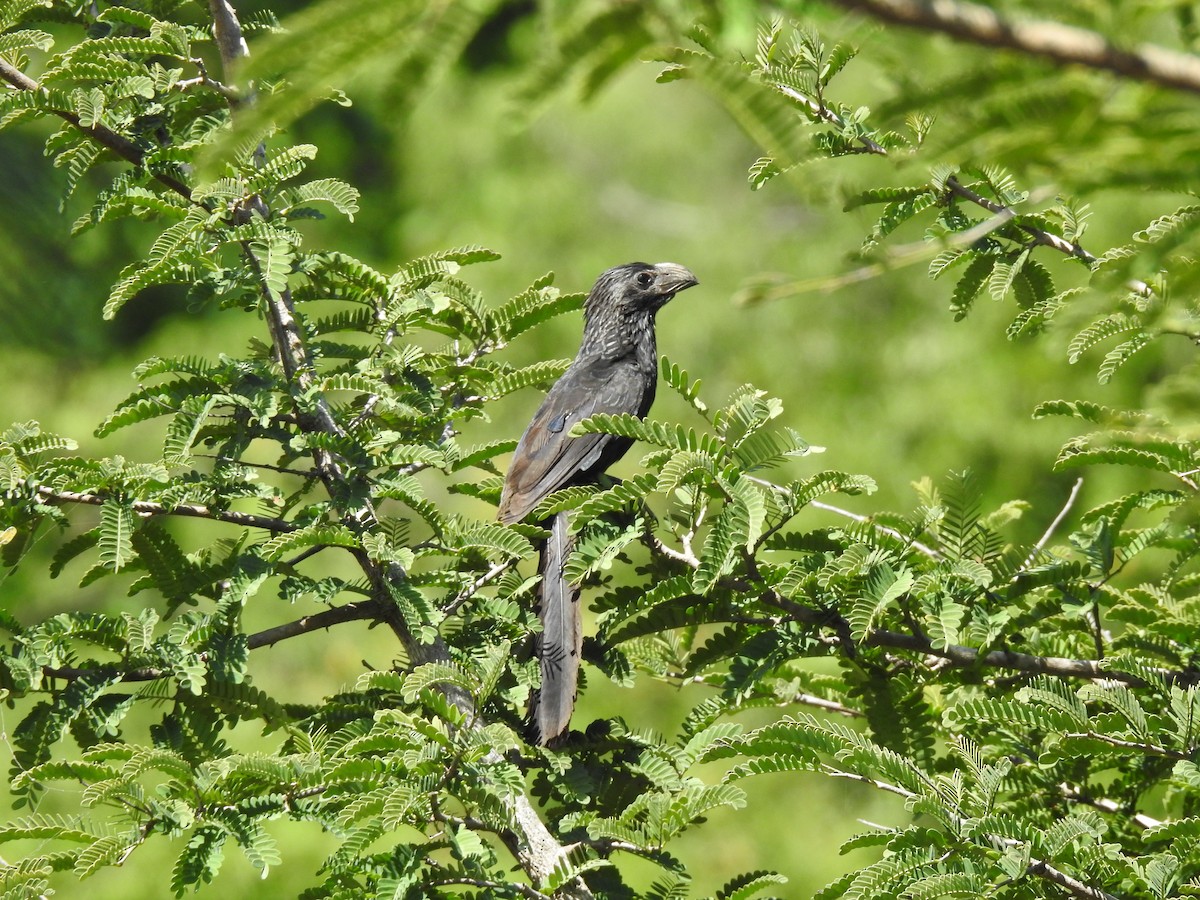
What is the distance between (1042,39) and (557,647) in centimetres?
254

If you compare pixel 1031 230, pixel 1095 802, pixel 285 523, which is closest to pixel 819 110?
pixel 1031 230

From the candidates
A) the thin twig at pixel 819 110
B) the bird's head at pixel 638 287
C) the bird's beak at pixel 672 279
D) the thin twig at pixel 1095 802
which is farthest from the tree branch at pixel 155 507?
the bird's beak at pixel 672 279

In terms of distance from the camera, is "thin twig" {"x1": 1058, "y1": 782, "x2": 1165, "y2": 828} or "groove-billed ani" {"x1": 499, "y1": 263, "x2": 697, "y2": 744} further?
"groove-billed ani" {"x1": 499, "y1": 263, "x2": 697, "y2": 744}

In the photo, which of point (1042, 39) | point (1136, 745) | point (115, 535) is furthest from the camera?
point (115, 535)

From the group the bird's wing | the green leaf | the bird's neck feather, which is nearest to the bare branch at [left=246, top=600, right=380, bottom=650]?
the green leaf

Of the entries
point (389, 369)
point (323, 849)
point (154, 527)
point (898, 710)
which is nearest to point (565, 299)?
point (389, 369)

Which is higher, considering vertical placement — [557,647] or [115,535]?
[115,535]

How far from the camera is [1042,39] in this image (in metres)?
0.78

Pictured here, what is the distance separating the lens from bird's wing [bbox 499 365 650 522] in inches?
156

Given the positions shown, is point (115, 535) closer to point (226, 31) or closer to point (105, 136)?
point (105, 136)

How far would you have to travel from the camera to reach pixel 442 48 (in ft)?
2.98

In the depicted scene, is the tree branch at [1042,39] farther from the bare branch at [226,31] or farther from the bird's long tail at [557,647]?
the bare branch at [226,31]

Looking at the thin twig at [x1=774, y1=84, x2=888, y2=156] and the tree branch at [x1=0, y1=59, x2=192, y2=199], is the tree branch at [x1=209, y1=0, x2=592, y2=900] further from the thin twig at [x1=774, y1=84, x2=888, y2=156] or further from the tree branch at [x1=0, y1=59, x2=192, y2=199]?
the thin twig at [x1=774, y1=84, x2=888, y2=156]

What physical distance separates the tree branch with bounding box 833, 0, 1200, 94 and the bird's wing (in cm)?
286
